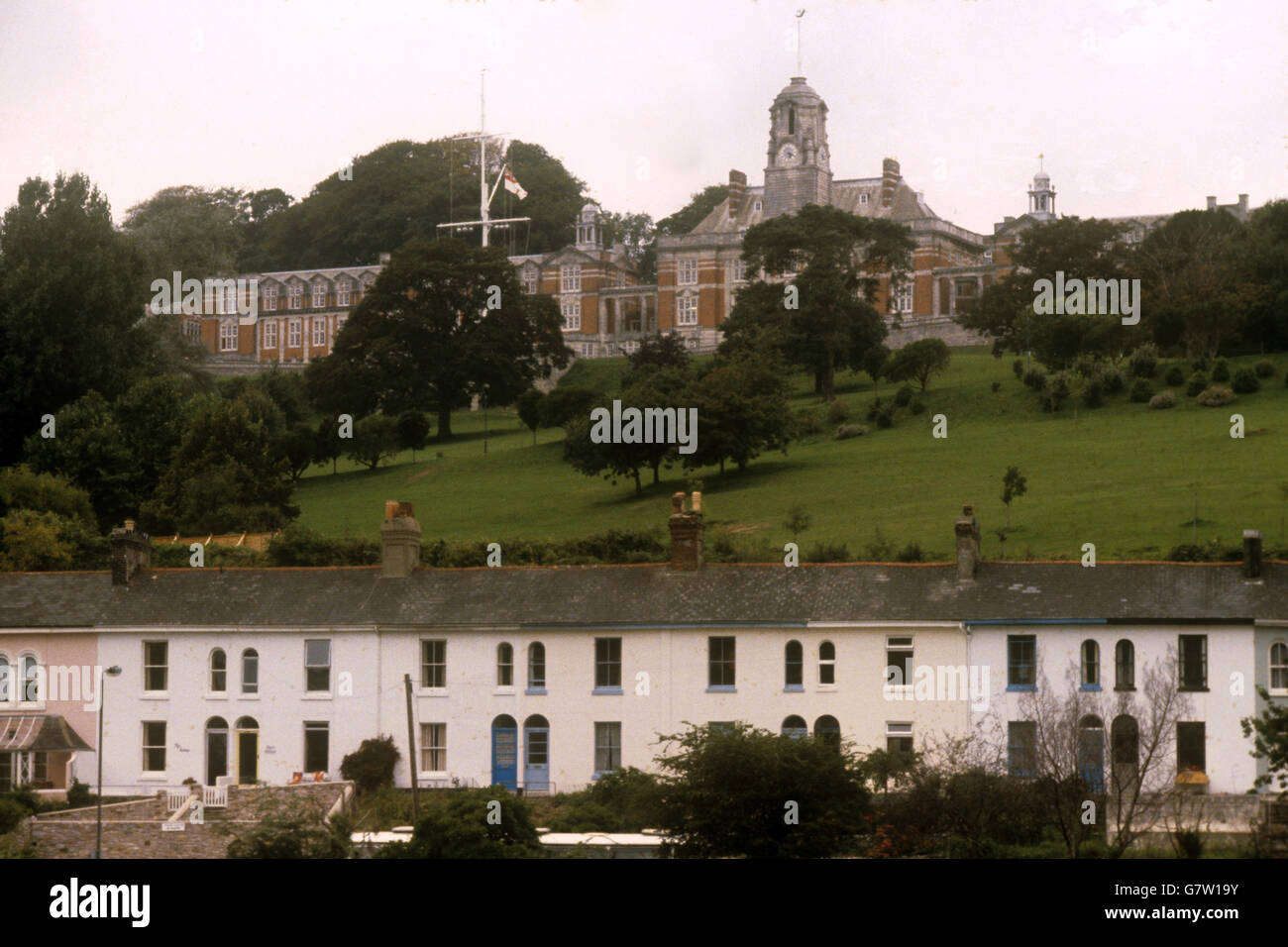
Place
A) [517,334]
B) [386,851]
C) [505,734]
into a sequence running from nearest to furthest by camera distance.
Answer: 1. [386,851]
2. [505,734]
3. [517,334]

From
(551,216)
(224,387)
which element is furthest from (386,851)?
(551,216)

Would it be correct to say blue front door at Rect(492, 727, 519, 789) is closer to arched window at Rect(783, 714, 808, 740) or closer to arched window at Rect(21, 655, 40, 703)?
arched window at Rect(783, 714, 808, 740)

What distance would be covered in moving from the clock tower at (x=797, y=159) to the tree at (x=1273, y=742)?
94556 mm

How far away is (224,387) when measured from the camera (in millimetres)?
106312

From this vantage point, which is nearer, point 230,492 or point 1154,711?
point 1154,711

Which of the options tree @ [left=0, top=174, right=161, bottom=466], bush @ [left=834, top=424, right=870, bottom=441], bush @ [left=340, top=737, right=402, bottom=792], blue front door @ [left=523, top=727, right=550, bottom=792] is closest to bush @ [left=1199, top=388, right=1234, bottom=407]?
bush @ [left=834, top=424, right=870, bottom=441]

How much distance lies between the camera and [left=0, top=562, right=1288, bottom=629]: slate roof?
40.5m

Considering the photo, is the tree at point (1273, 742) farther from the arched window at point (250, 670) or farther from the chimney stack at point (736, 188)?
the chimney stack at point (736, 188)

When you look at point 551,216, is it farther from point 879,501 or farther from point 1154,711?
point 1154,711

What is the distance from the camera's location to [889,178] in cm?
13350

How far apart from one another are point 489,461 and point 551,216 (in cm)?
6463

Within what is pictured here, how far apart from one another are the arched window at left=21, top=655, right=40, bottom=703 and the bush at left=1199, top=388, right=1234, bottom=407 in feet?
167

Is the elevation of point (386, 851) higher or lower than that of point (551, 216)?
lower
